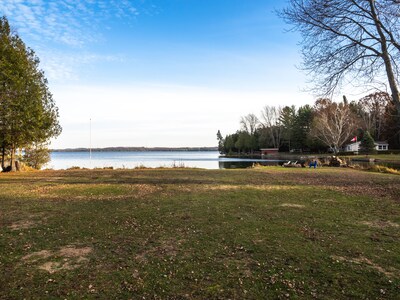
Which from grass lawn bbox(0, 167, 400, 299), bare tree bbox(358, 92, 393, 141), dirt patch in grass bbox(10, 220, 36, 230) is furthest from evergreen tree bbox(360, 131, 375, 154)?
dirt patch in grass bbox(10, 220, 36, 230)

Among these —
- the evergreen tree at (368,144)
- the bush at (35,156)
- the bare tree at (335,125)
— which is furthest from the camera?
the evergreen tree at (368,144)

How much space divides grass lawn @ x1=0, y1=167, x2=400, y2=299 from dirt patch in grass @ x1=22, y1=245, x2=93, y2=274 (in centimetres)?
2

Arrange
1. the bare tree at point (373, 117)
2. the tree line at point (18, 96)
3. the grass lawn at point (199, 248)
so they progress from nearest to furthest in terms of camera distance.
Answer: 1. the grass lawn at point (199, 248)
2. the tree line at point (18, 96)
3. the bare tree at point (373, 117)

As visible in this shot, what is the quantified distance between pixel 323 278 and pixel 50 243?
16.5 feet

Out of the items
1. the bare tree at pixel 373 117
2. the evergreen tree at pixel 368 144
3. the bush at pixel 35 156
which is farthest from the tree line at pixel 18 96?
the bare tree at pixel 373 117

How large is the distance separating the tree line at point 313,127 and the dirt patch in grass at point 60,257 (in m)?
53.3

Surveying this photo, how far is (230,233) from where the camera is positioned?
6.59 m

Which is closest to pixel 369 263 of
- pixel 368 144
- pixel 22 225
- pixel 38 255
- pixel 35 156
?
pixel 38 255

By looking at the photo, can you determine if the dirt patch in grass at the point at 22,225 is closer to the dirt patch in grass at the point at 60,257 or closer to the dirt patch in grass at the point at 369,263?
the dirt patch in grass at the point at 60,257

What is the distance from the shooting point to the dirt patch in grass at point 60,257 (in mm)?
4780

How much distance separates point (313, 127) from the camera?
71.5 meters

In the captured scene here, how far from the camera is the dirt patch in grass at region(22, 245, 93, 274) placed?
4780mm

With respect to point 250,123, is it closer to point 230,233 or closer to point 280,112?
point 280,112

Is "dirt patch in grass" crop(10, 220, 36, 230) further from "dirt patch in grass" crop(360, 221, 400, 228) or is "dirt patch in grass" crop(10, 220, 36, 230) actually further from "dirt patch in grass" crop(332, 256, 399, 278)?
"dirt patch in grass" crop(360, 221, 400, 228)
